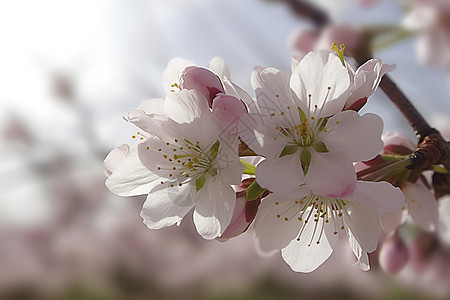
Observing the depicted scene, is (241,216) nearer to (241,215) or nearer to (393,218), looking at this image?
(241,215)

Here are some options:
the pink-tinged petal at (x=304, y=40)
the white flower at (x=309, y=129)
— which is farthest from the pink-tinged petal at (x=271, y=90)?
the pink-tinged petal at (x=304, y=40)

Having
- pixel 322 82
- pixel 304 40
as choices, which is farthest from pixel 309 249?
pixel 304 40

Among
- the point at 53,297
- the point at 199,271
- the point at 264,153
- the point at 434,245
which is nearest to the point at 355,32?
the point at 434,245

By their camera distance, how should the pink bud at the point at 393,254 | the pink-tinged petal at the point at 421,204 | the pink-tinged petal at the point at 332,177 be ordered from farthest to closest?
the pink bud at the point at 393,254 < the pink-tinged petal at the point at 421,204 < the pink-tinged petal at the point at 332,177

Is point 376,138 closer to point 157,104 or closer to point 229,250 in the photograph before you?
point 157,104

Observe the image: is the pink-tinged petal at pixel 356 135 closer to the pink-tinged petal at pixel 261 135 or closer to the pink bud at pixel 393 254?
the pink-tinged petal at pixel 261 135

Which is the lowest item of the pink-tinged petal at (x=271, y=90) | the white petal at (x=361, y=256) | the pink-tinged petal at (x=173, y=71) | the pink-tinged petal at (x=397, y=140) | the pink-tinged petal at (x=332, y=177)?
the white petal at (x=361, y=256)

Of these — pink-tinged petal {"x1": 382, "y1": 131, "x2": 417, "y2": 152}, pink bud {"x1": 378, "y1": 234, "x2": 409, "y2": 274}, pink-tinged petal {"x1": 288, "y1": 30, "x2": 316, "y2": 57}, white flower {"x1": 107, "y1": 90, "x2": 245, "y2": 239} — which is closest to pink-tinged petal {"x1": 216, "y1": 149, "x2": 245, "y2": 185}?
white flower {"x1": 107, "y1": 90, "x2": 245, "y2": 239}
